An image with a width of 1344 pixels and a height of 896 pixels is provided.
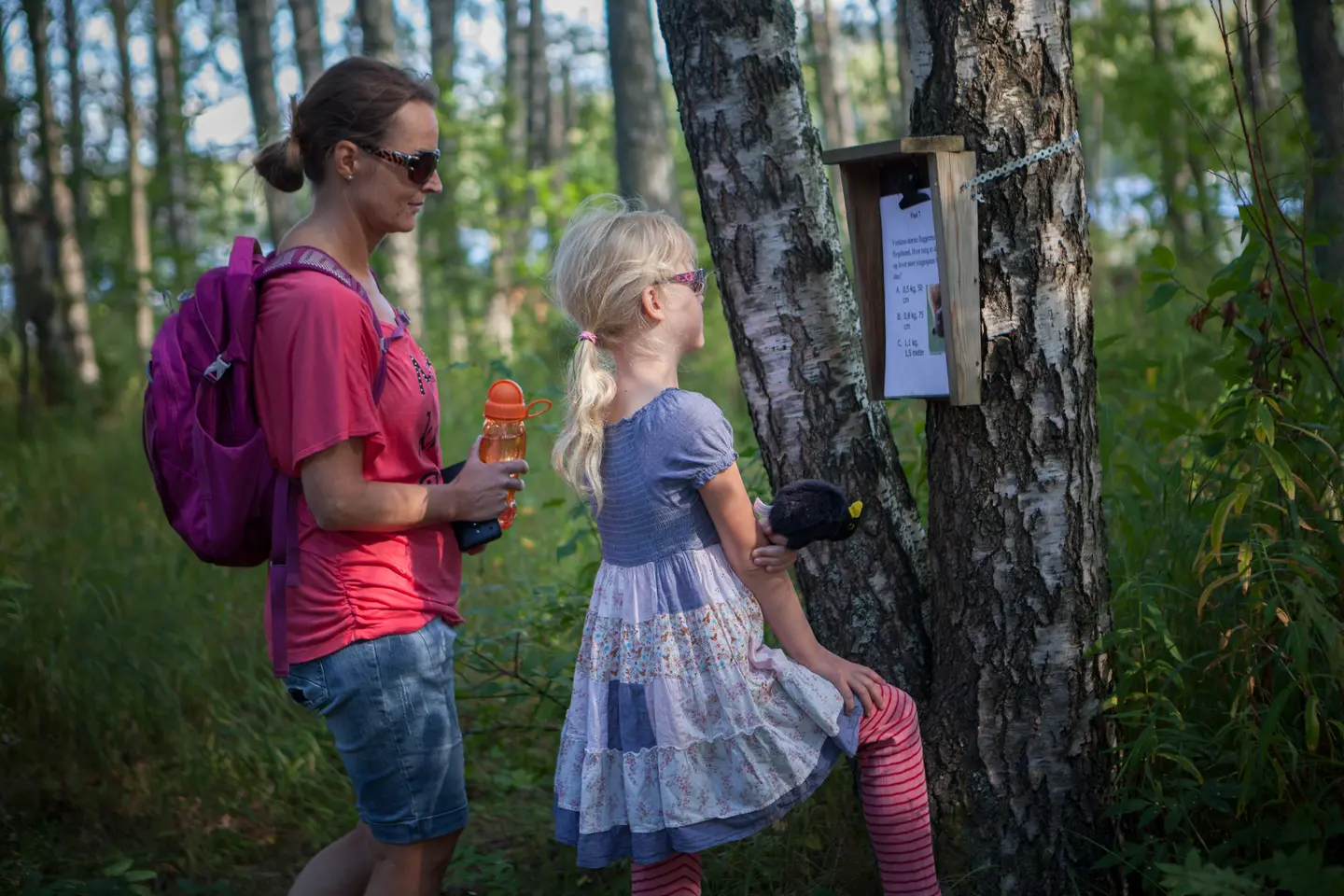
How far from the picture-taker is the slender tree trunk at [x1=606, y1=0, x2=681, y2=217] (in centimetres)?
831

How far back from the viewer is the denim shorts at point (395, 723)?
6.98 ft

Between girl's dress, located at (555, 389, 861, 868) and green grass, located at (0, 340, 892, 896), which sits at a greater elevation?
girl's dress, located at (555, 389, 861, 868)

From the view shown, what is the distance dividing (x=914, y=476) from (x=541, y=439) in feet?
12.9

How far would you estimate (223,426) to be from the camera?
213 cm

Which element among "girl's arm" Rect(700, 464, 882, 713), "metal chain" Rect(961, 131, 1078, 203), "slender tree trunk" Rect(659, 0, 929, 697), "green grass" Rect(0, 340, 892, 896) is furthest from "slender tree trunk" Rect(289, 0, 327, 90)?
"girl's arm" Rect(700, 464, 882, 713)

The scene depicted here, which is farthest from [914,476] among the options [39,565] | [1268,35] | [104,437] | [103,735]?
[104,437]

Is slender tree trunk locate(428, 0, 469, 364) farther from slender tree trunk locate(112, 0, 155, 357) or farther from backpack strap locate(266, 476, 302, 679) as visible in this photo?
backpack strap locate(266, 476, 302, 679)

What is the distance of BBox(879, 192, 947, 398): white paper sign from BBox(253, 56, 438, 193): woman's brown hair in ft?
3.53

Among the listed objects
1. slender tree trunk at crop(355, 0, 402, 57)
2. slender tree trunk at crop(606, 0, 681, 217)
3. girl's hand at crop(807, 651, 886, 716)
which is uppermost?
slender tree trunk at crop(355, 0, 402, 57)

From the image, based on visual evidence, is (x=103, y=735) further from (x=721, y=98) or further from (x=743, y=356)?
(x=721, y=98)

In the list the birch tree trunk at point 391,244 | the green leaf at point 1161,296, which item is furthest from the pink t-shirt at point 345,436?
the birch tree trunk at point 391,244

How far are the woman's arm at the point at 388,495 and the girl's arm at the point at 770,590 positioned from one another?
42cm

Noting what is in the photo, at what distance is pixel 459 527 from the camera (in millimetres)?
2309

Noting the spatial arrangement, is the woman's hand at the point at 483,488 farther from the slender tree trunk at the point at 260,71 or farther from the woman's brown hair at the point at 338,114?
the slender tree trunk at the point at 260,71
